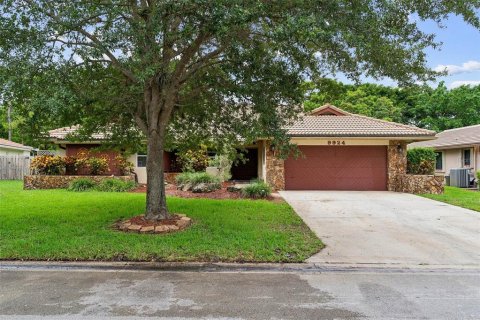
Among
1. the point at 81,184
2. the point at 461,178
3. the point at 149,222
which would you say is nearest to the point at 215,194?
the point at 149,222

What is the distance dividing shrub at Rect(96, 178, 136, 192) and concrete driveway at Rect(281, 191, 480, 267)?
22.1ft

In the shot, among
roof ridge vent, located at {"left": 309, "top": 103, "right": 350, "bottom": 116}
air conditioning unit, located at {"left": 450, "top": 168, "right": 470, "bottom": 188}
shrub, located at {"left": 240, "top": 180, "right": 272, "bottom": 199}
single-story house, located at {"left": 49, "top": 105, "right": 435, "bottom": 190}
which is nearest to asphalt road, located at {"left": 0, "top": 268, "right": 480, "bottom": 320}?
shrub, located at {"left": 240, "top": 180, "right": 272, "bottom": 199}

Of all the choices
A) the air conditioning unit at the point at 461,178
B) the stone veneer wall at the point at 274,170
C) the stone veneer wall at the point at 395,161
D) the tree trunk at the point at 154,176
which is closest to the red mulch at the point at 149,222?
the tree trunk at the point at 154,176

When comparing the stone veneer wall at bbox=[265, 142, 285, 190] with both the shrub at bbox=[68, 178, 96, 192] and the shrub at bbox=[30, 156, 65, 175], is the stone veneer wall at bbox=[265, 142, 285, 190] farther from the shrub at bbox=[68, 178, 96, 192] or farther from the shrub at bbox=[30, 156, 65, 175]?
the shrub at bbox=[30, 156, 65, 175]

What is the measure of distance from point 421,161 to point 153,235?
13.6 m

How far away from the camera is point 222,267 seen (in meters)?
5.99

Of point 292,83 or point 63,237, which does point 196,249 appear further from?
point 292,83

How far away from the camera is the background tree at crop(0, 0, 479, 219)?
6023mm

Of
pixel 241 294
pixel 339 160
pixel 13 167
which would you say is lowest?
pixel 241 294

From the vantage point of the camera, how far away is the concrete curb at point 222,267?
5867 mm

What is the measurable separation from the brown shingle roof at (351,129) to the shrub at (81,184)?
28.9 feet

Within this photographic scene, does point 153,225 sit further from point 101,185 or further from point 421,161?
point 421,161

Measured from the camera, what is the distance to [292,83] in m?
8.24

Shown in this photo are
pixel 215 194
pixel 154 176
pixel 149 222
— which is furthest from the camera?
pixel 215 194
